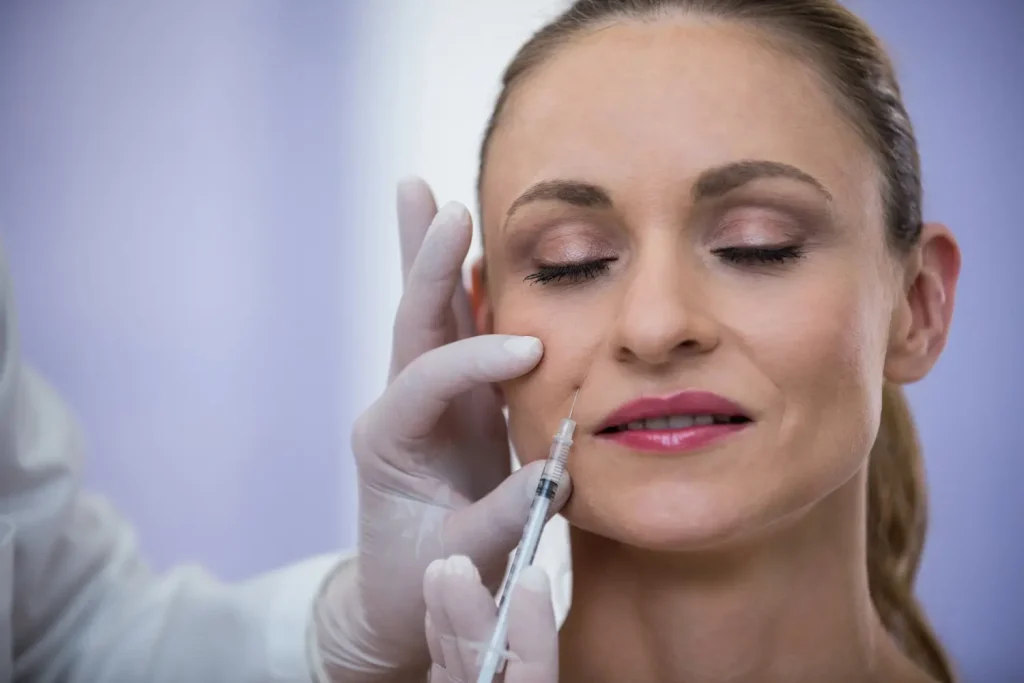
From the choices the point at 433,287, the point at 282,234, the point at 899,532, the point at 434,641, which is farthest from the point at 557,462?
the point at 282,234

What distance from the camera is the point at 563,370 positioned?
128 cm

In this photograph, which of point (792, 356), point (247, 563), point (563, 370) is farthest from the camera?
point (247, 563)

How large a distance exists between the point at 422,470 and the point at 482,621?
37cm

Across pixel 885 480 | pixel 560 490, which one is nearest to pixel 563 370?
pixel 560 490

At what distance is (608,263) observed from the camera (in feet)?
4.23

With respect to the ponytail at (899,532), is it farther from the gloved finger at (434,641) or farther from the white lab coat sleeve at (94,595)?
the white lab coat sleeve at (94,595)

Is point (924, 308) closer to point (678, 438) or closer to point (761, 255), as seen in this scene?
point (761, 255)

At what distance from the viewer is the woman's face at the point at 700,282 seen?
118cm

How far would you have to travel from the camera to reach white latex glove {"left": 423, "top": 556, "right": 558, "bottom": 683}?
118 cm

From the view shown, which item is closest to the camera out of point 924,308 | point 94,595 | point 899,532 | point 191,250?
point 924,308

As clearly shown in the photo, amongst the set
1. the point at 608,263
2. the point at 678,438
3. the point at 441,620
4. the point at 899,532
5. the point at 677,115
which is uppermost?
the point at 677,115

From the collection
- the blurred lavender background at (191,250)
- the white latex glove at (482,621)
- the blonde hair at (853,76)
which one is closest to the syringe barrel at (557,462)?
the white latex glove at (482,621)

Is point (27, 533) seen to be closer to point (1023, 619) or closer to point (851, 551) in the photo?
point (851, 551)

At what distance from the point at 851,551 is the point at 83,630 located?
120 cm
